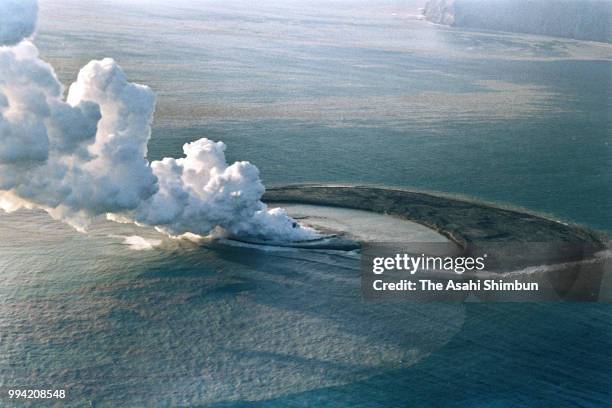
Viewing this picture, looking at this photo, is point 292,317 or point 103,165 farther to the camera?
point 103,165

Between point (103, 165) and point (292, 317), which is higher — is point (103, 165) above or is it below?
above

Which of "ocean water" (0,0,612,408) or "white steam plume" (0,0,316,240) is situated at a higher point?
"white steam plume" (0,0,316,240)

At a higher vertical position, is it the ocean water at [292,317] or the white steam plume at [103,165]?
the white steam plume at [103,165]

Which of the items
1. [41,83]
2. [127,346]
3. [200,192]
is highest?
[41,83]

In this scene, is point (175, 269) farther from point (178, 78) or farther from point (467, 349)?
point (178, 78)

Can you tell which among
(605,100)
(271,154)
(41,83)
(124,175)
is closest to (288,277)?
(124,175)

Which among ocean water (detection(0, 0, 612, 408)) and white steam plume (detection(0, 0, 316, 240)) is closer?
ocean water (detection(0, 0, 612, 408))

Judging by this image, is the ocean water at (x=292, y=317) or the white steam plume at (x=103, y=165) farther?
the white steam plume at (x=103, y=165)

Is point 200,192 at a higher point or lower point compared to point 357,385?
higher
